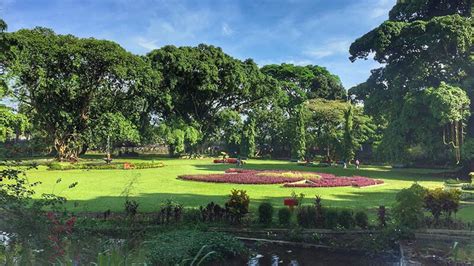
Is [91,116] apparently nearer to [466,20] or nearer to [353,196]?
[353,196]

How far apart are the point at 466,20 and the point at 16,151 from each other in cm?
3416

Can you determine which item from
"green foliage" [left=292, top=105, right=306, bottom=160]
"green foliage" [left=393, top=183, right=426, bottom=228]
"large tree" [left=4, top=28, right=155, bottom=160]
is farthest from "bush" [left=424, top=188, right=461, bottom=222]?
"green foliage" [left=292, top=105, right=306, bottom=160]

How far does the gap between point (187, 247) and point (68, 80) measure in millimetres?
35549

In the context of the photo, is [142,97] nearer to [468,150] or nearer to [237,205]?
[468,150]

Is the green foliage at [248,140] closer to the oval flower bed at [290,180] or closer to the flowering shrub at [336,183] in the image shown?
the oval flower bed at [290,180]

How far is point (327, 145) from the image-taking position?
2133 inches

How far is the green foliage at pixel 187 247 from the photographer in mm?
8477

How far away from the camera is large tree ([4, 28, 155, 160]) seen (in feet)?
125

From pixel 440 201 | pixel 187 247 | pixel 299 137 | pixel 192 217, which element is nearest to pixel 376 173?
pixel 299 137

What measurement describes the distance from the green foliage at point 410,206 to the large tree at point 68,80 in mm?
33472

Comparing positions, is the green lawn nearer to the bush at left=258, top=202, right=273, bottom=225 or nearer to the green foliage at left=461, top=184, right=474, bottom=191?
the green foliage at left=461, top=184, right=474, bottom=191

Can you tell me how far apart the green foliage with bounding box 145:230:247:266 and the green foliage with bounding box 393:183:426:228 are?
492 centimetres

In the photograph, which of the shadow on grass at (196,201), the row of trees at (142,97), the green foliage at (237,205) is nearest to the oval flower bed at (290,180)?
the shadow on grass at (196,201)

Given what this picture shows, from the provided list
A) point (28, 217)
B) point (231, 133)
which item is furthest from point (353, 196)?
point (231, 133)
